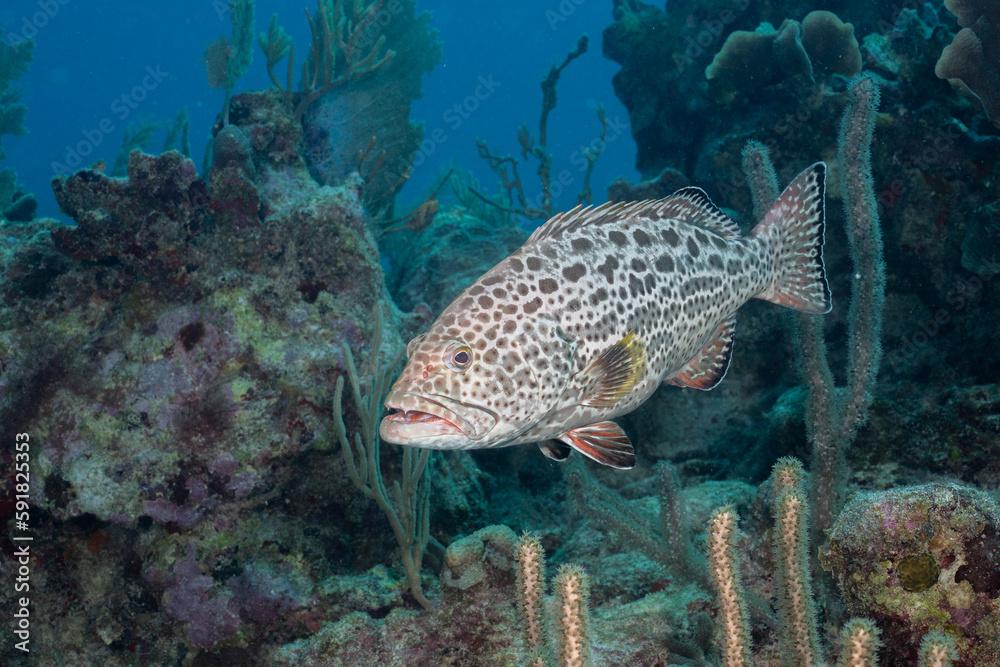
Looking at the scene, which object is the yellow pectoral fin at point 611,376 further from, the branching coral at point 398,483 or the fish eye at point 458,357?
the branching coral at point 398,483

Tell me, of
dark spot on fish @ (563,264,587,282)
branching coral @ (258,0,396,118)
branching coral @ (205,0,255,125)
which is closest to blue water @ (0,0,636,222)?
branching coral @ (258,0,396,118)

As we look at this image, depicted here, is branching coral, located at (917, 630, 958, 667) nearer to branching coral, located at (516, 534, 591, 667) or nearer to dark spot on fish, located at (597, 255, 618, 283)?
branching coral, located at (516, 534, 591, 667)

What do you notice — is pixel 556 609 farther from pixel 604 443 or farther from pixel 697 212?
pixel 697 212

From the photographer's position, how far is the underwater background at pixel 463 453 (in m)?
2.88

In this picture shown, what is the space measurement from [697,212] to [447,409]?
2.34 meters

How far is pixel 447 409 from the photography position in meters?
2.89

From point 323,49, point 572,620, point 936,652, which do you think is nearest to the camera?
point 936,652

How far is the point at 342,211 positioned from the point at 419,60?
7813 millimetres

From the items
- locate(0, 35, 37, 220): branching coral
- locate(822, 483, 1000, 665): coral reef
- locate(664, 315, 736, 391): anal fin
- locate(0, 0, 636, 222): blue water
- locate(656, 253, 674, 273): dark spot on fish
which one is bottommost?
locate(822, 483, 1000, 665): coral reef

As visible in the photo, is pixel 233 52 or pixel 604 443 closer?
pixel 604 443

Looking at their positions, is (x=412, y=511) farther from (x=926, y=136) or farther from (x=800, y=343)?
(x=926, y=136)

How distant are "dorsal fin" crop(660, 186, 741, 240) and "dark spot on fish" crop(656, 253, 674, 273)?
1.36ft

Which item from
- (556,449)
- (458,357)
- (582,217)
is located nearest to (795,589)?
(556,449)

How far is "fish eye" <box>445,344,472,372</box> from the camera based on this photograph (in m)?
3.04
